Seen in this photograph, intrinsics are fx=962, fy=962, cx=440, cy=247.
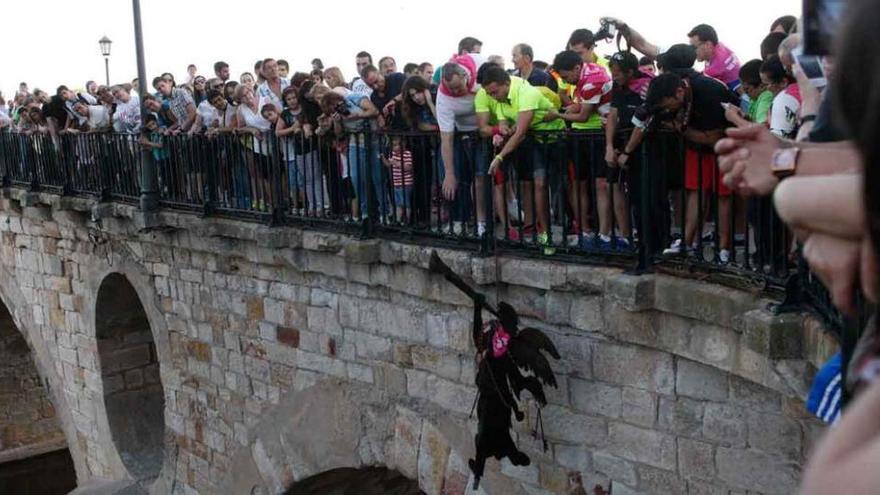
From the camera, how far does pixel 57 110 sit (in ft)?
39.0

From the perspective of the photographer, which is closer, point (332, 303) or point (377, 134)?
point (377, 134)

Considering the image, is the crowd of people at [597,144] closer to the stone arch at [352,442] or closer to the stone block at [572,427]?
the stone block at [572,427]

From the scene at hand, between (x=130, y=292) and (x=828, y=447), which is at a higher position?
(x=828, y=447)

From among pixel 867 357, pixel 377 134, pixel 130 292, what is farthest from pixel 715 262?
pixel 130 292

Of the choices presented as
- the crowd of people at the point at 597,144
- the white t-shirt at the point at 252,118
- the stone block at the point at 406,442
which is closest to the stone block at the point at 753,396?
the crowd of people at the point at 597,144

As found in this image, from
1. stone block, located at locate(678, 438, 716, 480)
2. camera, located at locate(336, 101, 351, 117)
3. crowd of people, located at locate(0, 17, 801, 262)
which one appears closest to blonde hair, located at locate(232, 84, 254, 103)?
crowd of people, located at locate(0, 17, 801, 262)

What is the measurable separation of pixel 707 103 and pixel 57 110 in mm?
9493

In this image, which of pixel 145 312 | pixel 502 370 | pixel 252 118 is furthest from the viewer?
pixel 145 312

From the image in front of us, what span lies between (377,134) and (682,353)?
109 inches

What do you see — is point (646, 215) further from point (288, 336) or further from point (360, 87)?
point (360, 87)

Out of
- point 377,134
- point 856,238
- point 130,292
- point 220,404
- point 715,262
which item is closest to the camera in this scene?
point 856,238

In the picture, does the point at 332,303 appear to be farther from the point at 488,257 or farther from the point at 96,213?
the point at 96,213

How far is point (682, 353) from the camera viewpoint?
15.3 feet

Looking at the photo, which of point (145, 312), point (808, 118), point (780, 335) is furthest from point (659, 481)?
point (145, 312)
